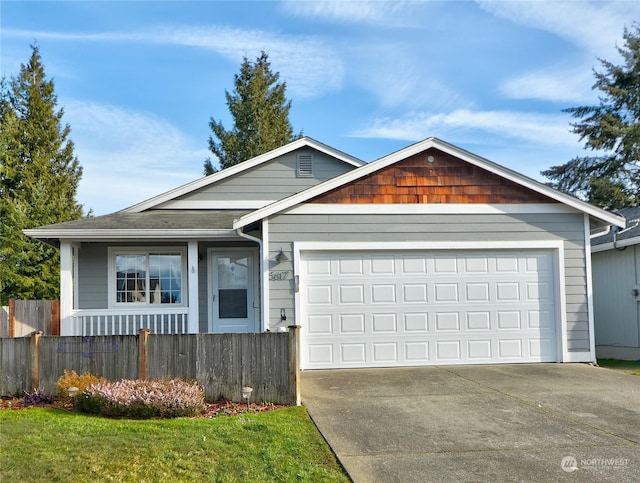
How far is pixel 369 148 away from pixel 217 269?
17680 millimetres

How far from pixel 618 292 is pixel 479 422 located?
9177 millimetres

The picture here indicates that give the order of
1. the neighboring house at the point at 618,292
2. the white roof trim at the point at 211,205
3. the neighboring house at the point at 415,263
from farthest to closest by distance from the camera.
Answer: the white roof trim at the point at 211,205
the neighboring house at the point at 618,292
the neighboring house at the point at 415,263

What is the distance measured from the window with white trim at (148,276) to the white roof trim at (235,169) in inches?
68.8

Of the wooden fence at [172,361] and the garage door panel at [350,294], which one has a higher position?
the garage door panel at [350,294]

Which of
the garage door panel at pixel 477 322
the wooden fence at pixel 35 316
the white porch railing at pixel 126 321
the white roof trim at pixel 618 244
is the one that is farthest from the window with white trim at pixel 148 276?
the white roof trim at pixel 618 244

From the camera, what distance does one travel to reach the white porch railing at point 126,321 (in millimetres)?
11680

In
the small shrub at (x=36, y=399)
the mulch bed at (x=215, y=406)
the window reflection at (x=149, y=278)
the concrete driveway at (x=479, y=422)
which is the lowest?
the concrete driveway at (x=479, y=422)

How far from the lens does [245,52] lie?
111 ft

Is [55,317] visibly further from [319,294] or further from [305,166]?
[305,166]

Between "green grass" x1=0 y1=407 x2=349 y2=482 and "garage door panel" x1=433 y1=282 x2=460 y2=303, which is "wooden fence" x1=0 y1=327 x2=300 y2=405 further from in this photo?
"garage door panel" x1=433 y1=282 x2=460 y2=303

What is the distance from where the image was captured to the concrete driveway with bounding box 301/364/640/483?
5273 mm

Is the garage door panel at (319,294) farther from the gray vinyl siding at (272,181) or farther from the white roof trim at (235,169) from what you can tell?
the white roof trim at (235,169)

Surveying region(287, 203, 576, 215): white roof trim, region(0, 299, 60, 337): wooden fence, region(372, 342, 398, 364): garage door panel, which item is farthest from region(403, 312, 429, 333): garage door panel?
region(0, 299, 60, 337): wooden fence

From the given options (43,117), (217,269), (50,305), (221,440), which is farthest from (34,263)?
(221,440)
